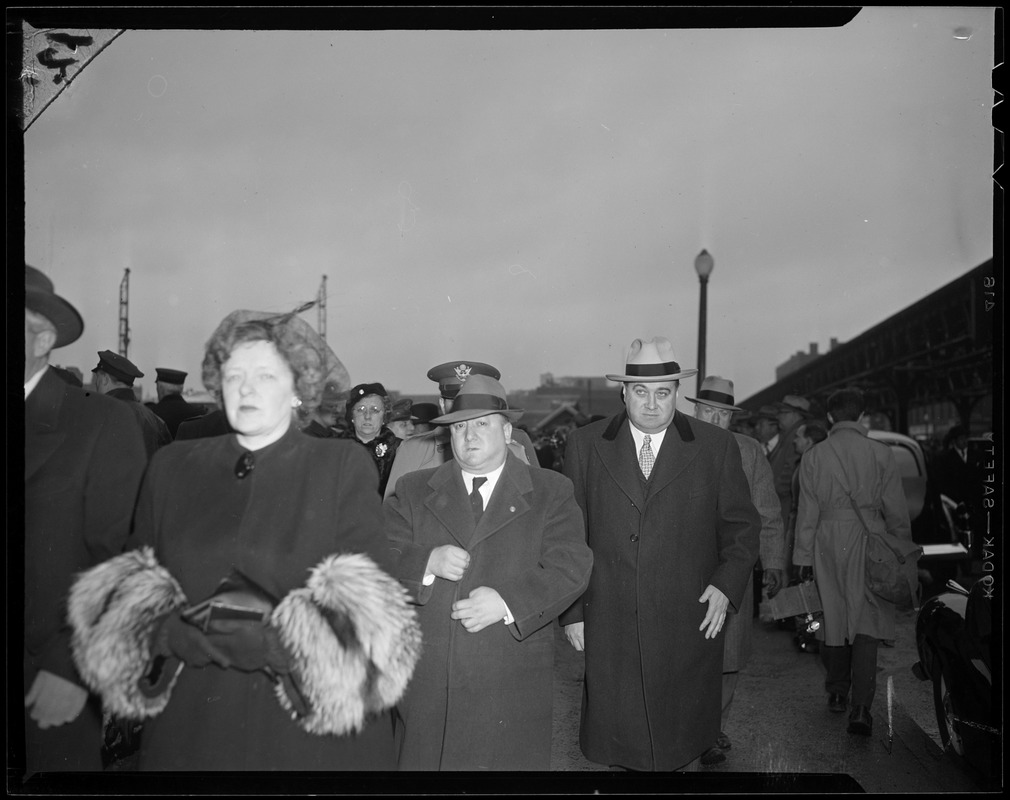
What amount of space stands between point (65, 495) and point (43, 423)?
297 mm

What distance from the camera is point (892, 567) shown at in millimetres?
5301

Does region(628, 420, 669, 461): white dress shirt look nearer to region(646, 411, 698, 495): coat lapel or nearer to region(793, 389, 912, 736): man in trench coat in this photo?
region(646, 411, 698, 495): coat lapel

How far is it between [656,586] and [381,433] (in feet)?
6.02

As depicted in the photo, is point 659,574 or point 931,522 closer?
point 659,574

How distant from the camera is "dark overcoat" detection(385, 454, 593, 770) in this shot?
11.2ft

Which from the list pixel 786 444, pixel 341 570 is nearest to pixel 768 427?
pixel 786 444

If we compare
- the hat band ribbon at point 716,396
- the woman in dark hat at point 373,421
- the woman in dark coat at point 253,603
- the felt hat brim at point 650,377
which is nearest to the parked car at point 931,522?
the hat band ribbon at point 716,396

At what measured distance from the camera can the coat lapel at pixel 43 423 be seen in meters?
3.34

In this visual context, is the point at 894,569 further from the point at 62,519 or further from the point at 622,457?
the point at 62,519

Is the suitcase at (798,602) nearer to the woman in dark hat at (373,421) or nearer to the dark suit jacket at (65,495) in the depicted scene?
the woman in dark hat at (373,421)

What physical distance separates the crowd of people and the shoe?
1.38 metres

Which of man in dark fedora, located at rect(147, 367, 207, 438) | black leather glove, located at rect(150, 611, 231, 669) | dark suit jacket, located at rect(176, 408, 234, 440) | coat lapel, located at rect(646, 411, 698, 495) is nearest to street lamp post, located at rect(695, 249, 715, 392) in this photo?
coat lapel, located at rect(646, 411, 698, 495)

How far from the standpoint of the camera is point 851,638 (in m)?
5.36

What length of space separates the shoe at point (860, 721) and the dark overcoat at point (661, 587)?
1346 millimetres
